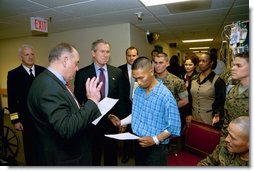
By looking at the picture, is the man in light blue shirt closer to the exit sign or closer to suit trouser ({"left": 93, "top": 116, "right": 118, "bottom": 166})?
suit trouser ({"left": 93, "top": 116, "right": 118, "bottom": 166})

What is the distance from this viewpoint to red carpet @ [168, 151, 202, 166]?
1.68 metres

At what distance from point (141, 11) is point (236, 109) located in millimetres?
1964

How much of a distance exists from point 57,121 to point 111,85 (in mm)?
934

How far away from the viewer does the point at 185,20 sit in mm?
3537

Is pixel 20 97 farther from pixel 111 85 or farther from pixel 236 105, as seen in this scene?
pixel 236 105

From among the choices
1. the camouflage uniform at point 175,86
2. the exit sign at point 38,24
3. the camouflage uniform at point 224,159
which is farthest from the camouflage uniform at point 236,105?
the exit sign at point 38,24

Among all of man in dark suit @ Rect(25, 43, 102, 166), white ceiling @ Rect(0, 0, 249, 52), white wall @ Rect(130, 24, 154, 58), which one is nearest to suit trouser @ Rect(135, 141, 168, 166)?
man in dark suit @ Rect(25, 43, 102, 166)

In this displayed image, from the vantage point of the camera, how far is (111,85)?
1.92 meters

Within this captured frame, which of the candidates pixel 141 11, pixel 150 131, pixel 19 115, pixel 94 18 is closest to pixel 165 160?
pixel 150 131

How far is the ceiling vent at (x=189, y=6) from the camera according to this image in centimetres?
253

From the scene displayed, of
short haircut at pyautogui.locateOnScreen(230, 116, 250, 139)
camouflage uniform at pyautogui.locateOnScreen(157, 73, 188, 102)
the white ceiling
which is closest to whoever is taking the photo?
short haircut at pyautogui.locateOnScreen(230, 116, 250, 139)

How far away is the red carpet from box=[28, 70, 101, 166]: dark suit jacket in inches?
32.1

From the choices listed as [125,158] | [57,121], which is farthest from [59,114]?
[125,158]

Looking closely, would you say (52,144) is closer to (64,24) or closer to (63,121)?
(63,121)
